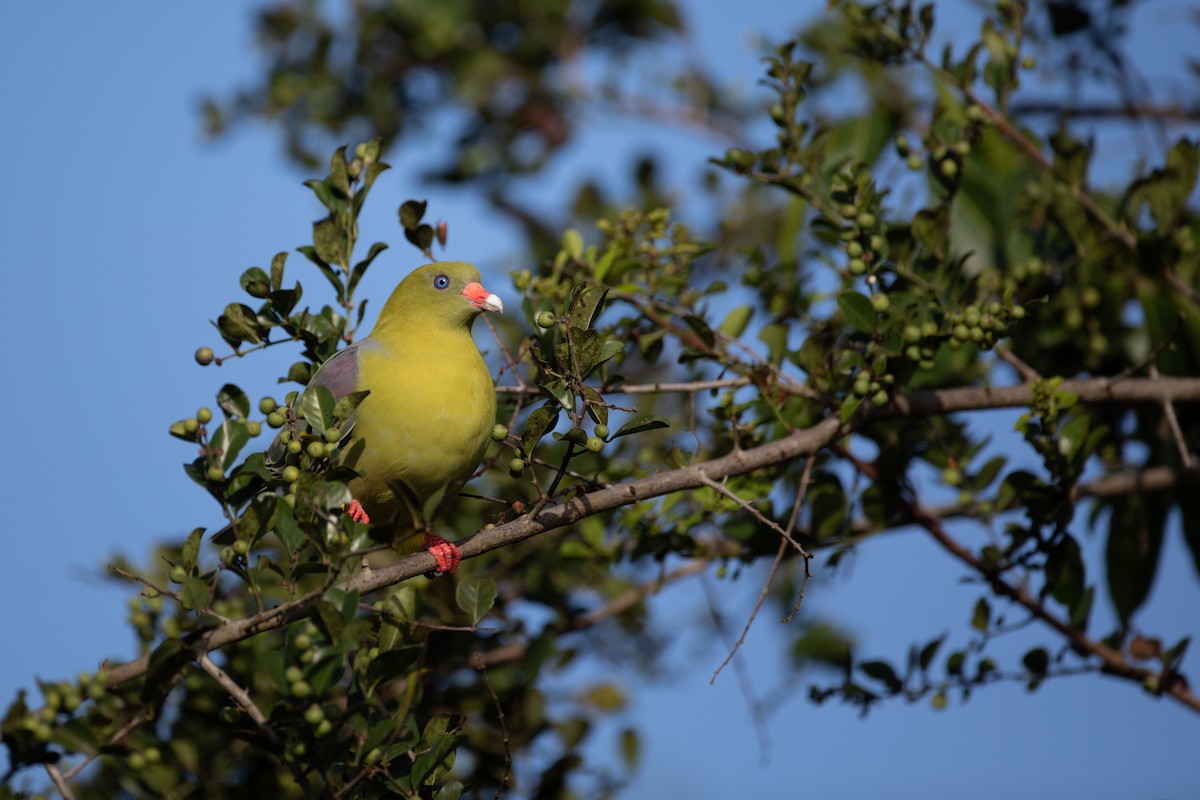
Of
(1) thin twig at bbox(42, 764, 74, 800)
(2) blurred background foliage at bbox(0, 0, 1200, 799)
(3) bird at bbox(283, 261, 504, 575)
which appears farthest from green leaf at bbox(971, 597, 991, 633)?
(1) thin twig at bbox(42, 764, 74, 800)

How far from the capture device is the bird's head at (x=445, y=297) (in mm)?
3451

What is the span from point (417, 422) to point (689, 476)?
0.76 m

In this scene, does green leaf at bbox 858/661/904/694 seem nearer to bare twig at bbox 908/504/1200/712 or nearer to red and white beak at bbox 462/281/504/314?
bare twig at bbox 908/504/1200/712

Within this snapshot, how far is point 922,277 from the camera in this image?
11.2ft

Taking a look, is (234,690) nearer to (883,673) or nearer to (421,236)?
(421,236)

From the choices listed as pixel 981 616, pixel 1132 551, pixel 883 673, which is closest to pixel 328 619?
pixel 883 673

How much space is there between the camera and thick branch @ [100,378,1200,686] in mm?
2412

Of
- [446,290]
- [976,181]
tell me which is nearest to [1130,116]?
[976,181]

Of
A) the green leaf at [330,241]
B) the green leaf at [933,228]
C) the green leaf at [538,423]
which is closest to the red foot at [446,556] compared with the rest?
the green leaf at [538,423]

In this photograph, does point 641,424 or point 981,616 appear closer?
point 641,424

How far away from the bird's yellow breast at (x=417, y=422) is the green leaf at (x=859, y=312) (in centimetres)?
105

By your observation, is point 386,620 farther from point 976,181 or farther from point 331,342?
point 976,181

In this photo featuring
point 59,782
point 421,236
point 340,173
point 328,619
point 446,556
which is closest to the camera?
point 59,782

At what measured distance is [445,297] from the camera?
11.5 ft
